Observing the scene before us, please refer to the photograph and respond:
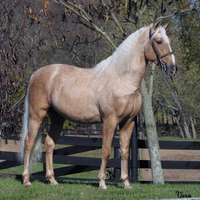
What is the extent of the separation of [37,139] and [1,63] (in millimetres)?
2731

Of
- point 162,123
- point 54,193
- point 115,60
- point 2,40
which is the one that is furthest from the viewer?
point 162,123

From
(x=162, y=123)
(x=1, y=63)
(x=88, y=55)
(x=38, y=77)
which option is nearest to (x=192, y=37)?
(x=88, y=55)

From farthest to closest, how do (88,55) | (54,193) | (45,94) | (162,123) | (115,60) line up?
(162,123) → (88,55) → (45,94) → (115,60) → (54,193)

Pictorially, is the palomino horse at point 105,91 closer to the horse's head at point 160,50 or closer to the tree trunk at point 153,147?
the horse's head at point 160,50

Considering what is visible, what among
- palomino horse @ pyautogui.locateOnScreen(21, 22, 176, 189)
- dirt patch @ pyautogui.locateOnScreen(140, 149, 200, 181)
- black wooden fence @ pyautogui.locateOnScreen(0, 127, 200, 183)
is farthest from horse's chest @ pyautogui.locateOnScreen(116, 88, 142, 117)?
dirt patch @ pyautogui.locateOnScreen(140, 149, 200, 181)

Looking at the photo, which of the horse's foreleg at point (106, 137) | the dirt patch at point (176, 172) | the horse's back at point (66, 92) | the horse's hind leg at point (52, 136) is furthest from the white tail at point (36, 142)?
the dirt patch at point (176, 172)

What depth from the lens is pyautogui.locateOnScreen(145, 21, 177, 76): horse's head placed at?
8.67m

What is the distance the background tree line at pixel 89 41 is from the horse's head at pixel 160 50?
1279 mm

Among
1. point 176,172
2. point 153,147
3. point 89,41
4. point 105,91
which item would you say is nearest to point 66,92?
point 105,91

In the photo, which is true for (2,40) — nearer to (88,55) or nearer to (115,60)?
(115,60)

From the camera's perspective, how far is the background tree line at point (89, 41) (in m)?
11.6

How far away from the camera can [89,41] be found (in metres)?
26.4

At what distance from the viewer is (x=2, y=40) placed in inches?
477

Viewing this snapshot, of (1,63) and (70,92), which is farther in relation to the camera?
(1,63)
